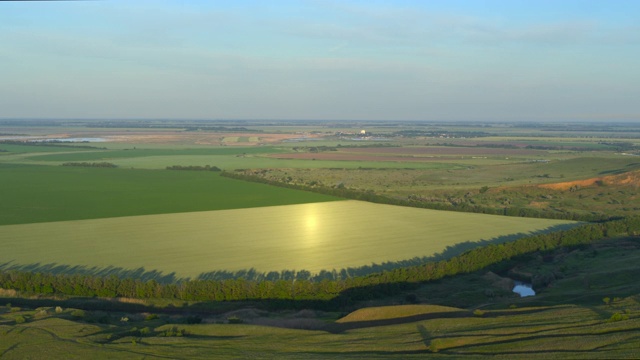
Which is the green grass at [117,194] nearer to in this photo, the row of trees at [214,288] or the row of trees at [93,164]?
the row of trees at [93,164]

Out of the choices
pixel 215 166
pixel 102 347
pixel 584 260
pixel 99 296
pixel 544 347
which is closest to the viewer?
pixel 544 347

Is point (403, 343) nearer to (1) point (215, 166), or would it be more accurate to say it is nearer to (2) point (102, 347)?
(2) point (102, 347)

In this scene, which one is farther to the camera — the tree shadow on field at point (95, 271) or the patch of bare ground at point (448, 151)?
the patch of bare ground at point (448, 151)

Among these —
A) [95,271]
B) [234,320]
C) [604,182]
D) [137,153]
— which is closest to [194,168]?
[137,153]

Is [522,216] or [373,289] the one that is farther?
[522,216]

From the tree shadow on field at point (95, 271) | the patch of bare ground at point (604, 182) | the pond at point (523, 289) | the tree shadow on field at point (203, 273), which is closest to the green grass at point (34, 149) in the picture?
the tree shadow on field at point (95, 271)

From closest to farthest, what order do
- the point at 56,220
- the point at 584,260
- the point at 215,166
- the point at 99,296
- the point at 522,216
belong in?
the point at 99,296, the point at 584,260, the point at 56,220, the point at 522,216, the point at 215,166

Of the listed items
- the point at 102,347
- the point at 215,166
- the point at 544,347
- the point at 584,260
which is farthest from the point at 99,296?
the point at 215,166
